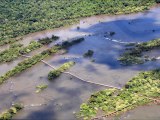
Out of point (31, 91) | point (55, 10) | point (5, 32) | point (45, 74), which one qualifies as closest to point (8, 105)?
point (31, 91)

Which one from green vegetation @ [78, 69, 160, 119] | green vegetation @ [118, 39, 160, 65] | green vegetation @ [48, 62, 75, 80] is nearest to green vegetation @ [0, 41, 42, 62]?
green vegetation @ [48, 62, 75, 80]

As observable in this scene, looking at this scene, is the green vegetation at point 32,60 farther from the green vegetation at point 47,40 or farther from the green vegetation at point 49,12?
the green vegetation at point 49,12

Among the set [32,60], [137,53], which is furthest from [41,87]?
[137,53]

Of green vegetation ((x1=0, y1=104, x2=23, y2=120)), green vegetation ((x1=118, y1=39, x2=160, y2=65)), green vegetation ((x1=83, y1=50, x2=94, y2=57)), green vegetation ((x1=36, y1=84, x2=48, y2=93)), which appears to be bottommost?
green vegetation ((x1=0, y1=104, x2=23, y2=120))

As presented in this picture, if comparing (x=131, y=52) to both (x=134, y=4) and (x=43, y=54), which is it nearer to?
(x=43, y=54)

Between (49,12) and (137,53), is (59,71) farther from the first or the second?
(49,12)

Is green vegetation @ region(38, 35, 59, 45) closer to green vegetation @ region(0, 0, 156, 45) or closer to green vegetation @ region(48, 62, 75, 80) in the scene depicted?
green vegetation @ region(0, 0, 156, 45)

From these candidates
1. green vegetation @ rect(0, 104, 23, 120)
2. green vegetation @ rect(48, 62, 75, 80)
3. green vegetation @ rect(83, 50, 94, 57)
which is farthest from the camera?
green vegetation @ rect(83, 50, 94, 57)
